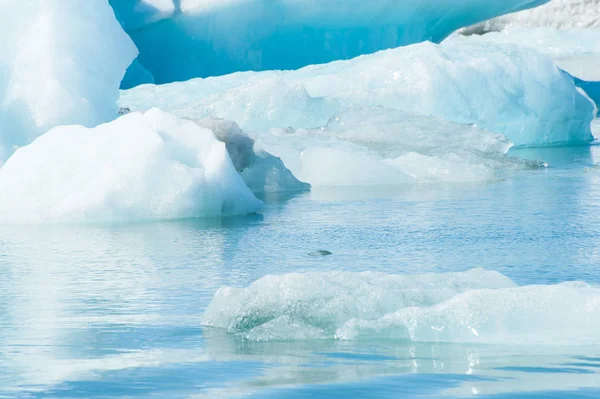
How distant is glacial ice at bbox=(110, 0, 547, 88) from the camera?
1370 cm

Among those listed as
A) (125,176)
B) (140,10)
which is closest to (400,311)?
(125,176)

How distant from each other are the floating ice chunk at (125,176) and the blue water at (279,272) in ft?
0.47

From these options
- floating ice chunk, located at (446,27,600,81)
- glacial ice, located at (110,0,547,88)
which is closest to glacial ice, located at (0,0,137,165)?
glacial ice, located at (110,0,547,88)

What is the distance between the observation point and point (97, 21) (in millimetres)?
8070

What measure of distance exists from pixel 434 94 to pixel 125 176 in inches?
231

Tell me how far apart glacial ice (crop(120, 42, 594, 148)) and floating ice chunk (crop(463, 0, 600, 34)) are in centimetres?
722

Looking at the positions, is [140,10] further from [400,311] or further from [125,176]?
[400,311]

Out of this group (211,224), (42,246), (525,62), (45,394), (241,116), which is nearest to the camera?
(45,394)

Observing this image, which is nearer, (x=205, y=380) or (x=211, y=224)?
(x=205, y=380)

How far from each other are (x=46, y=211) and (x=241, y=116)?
17.0 ft

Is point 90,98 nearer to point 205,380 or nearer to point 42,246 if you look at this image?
point 42,246

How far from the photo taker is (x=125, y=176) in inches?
206

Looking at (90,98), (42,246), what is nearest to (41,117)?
(90,98)

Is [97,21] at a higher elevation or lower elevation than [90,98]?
higher
